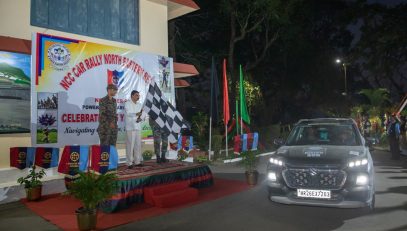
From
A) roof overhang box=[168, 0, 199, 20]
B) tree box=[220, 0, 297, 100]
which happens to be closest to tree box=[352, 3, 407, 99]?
tree box=[220, 0, 297, 100]

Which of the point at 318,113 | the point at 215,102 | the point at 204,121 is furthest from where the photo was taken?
the point at 318,113

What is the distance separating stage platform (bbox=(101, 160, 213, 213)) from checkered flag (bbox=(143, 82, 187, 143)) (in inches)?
32.8

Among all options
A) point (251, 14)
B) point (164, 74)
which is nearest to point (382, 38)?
point (251, 14)

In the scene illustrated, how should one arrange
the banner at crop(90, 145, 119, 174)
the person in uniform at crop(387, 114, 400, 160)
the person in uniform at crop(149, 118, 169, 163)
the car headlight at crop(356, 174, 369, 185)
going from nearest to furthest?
the car headlight at crop(356, 174, 369, 185), the banner at crop(90, 145, 119, 174), the person in uniform at crop(149, 118, 169, 163), the person in uniform at crop(387, 114, 400, 160)

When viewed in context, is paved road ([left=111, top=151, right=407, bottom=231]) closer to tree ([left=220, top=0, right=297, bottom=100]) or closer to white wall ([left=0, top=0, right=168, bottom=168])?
white wall ([left=0, top=0, right=168, bottom=168])

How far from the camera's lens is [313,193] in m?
5.96

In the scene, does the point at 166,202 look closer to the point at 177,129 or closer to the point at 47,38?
the point at 177,129

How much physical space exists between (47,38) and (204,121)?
11327 mm

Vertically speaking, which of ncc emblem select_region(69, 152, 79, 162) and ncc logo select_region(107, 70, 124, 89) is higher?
ncc logo select_region(107, 70, 124, 89)

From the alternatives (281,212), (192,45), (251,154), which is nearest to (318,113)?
(192,45)

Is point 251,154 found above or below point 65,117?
below

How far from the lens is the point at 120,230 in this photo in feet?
19.5

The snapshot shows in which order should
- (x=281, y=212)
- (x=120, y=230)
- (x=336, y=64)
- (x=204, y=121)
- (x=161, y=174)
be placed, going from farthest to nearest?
1. (x=336, y=64)
2. (x=204, y=121)
3. (x=161, y=174)
4. (x=281, y=212)
5. (x=120, y=230)

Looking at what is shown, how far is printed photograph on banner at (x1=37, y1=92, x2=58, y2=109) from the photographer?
28.1 feet
